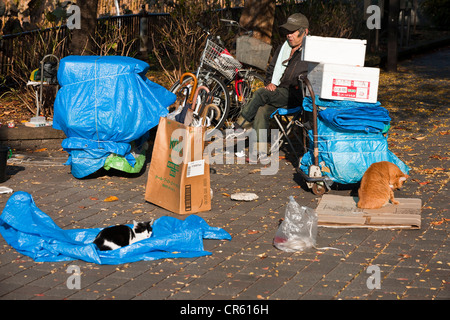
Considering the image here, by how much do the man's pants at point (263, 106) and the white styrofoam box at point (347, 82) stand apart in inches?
55.6

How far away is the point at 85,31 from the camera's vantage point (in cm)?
961

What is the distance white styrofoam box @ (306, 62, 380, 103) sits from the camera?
6.22 meters

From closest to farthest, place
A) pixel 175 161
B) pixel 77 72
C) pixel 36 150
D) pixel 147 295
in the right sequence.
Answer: pixel 147 295, pixel 175 161, pixel 77 72, pixel 36 150

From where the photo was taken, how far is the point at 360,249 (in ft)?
16.2

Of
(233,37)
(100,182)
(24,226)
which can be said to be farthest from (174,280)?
(233,37)

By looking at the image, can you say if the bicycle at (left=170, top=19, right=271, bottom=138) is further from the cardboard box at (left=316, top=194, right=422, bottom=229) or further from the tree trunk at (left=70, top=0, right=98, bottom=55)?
the cardboard box at (left=316, top=194, right=422, bottom=229)

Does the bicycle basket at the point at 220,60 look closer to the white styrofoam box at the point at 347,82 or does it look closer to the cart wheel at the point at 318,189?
the white styrofoam box at the point at 347,82

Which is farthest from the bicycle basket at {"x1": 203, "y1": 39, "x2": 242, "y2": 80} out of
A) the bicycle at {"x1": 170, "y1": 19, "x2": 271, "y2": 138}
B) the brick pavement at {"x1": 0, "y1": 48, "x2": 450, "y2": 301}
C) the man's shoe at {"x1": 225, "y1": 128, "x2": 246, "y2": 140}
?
the brick pavement at {"x1": 0, "y1": 48, "x2": 450, "y2": 301}

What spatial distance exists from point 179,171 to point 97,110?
1601 mm

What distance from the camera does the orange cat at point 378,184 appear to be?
5660 millimetres

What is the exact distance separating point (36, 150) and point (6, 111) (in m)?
1.52
